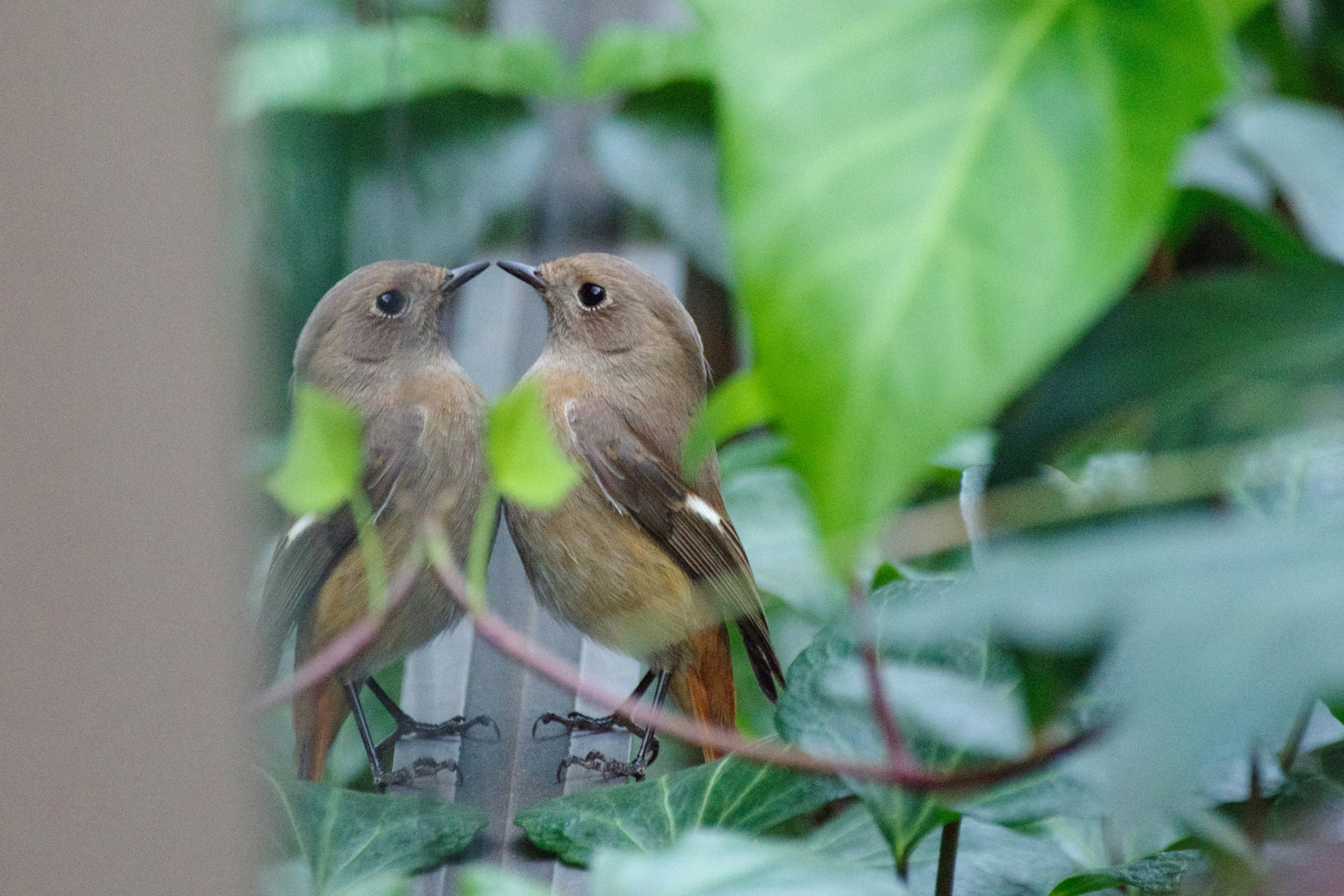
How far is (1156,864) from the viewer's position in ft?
1.52

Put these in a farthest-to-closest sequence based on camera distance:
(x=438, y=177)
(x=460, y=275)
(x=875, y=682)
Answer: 1. (x=438, y=177)
2. (x=460, y=275)
3. (x=875, y=682)

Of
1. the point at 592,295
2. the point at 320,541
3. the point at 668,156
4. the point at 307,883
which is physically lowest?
the point at 307,883

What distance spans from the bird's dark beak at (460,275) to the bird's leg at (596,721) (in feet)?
0.56

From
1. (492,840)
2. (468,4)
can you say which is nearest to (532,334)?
(492,840)

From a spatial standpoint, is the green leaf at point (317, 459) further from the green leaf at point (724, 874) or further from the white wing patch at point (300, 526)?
the green leaf at point (724, 874)

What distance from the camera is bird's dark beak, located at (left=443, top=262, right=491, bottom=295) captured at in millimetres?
429

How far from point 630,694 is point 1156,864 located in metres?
0.24

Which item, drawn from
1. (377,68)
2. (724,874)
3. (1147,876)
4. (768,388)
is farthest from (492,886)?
(377,68)

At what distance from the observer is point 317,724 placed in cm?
38

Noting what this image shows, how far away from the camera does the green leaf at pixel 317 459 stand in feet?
1.17

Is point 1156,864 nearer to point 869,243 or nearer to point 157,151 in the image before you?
point 869,243

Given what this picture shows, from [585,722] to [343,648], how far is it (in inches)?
4.2

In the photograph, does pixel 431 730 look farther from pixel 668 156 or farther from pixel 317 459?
pixel 668 156

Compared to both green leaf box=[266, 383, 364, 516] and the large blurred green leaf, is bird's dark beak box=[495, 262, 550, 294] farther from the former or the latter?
the large blurred green leaf
